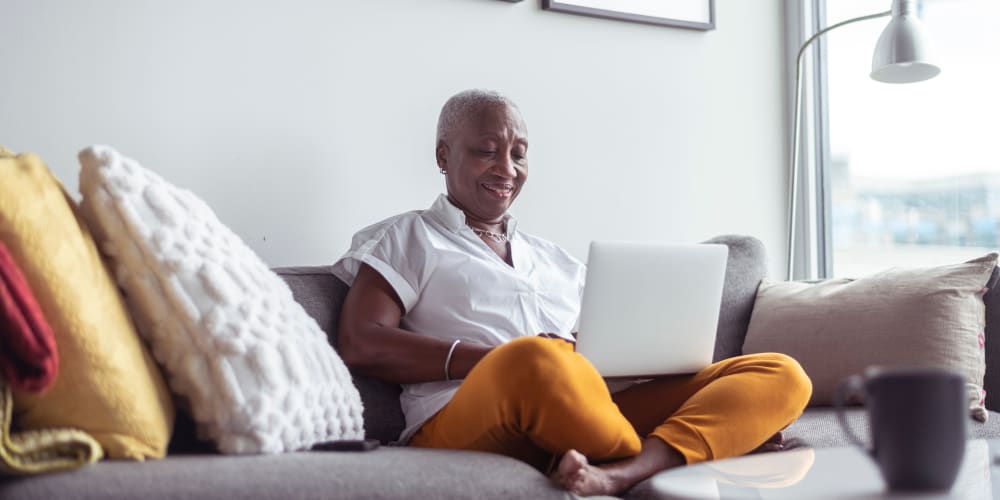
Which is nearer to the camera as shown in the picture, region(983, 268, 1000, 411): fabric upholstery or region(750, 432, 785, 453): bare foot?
region(750, 432, 785, 453): bare foot

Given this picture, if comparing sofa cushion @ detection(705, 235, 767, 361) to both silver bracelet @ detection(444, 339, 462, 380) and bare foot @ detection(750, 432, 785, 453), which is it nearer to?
bare foot @ detection(750, 432, 785, 453)

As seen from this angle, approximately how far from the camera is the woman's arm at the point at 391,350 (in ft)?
6.58

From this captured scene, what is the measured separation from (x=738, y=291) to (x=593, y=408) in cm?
109

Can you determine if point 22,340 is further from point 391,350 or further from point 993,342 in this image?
point 993,342

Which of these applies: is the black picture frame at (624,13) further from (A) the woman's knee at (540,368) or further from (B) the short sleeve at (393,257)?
(A) the woman's knee at (540,368)

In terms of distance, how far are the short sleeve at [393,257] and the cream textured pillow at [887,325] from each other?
897 mm

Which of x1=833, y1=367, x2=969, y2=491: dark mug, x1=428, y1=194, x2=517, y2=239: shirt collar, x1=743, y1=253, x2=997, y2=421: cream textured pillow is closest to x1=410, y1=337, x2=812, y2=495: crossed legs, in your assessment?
x1=743, y1=253, x2=997, y2=421: cream textured pillow

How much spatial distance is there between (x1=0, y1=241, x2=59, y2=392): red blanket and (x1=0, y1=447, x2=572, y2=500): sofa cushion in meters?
0.12

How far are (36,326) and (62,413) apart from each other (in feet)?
0.53

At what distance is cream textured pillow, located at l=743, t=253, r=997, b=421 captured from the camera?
2191 millimetres

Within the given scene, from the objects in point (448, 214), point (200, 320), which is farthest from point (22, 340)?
point (448, 214)

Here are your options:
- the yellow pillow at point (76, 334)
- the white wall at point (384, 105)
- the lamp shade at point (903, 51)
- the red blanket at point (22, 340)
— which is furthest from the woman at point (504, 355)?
the lamp shade at point (903, 51)

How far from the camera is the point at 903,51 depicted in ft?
8.43

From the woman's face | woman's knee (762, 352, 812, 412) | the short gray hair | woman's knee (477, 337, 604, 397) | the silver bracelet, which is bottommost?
woman's knee (762, 352, 812, 412)
